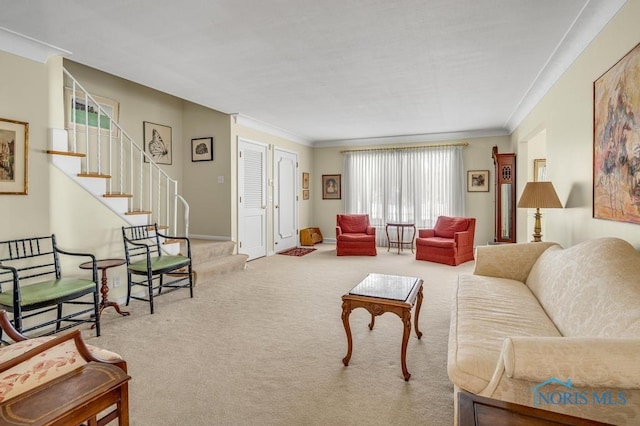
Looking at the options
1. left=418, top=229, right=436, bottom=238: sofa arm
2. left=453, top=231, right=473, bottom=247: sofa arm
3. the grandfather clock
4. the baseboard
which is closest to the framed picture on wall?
left=453, top=231, right=473, bottom=247: sofa arm

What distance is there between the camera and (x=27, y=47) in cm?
290

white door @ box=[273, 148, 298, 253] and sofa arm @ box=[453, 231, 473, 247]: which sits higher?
white door @ box=[273, 148, 298, 253]

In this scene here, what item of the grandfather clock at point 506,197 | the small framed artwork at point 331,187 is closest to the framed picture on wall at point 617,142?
the grandfather clock at point 506,197

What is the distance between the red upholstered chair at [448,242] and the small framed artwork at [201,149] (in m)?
3.96

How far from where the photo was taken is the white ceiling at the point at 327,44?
2.39m

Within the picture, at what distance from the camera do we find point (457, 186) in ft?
23.2

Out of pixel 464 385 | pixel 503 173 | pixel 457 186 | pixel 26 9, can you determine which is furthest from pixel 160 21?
pixel 457 186

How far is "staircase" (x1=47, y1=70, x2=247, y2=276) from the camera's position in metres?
3.35

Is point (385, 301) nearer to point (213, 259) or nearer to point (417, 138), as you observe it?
point (213, 259)

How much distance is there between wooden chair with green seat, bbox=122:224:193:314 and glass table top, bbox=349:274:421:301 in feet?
7.24

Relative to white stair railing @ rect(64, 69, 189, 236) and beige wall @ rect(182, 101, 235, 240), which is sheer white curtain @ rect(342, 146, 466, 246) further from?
white stair railing @ rect(64, 69, 189, 236)

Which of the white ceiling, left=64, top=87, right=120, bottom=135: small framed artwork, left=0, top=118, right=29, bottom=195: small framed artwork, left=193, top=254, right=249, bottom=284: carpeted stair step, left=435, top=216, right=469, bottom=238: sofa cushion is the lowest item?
left=193, top=254, right=249, bottom=284: carpeted stair step

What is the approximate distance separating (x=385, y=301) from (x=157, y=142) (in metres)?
4.75

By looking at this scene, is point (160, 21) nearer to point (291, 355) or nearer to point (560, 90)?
point (291, 355)
